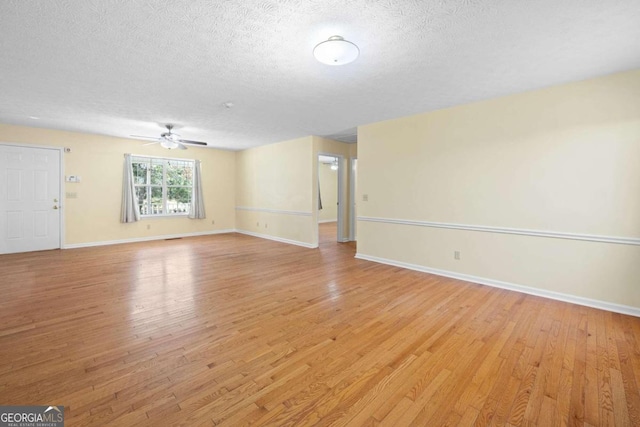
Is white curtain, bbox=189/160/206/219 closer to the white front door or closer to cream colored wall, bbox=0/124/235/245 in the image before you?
cream colored wall, bbox=0/124/235/245

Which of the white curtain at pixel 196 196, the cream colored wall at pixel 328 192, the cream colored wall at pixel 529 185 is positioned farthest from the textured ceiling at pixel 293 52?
the cream colored wall at pixel 328 192

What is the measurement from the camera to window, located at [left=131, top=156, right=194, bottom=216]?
23.6 feet

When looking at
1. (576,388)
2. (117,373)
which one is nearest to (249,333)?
(117,373)

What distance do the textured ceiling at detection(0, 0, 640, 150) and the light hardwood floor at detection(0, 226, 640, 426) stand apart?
2.54m

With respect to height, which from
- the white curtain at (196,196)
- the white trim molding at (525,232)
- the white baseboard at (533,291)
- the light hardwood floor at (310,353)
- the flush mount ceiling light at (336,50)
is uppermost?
the flush mount ceiling light at (336,50)

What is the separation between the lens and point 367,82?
322 cm

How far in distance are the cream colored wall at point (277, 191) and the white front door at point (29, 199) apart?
4181 mm

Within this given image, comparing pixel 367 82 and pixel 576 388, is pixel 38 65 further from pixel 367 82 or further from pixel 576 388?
pixel 576 388

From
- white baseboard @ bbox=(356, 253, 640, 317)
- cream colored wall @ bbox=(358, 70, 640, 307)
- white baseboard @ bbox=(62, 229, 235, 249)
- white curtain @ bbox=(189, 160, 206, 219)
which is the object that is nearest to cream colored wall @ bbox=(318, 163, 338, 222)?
white baseboard @ bbox=(62, 229, 235, 249)

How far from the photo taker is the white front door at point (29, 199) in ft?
18.0

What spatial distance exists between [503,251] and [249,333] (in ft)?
11.1

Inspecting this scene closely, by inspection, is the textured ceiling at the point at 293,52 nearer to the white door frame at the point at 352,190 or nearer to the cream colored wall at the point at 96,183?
the cream colored wall at the point at 96,183

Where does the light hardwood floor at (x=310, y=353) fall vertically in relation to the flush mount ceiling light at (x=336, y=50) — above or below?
below

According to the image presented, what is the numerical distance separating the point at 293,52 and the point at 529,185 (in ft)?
10.6
